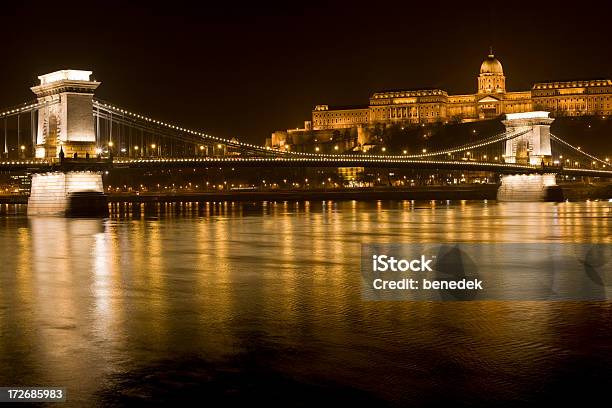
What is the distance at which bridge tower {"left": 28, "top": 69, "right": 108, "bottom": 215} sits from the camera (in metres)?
→ 46.2

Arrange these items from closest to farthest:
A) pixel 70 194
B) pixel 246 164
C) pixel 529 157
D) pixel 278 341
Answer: pixel 278 341 → pixel 70 194 → pixel 246 164 → pixel 529 157

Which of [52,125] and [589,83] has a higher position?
[589,83]

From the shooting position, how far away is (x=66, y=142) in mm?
47812

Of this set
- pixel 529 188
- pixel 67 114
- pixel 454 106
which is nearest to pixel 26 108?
pixel 67 114

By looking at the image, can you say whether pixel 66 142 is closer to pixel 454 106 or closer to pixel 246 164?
pixel 246 164

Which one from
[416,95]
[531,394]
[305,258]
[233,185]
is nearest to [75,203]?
[305,258]

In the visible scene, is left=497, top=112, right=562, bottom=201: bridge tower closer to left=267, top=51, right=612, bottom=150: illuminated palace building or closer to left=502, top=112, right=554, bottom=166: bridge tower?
left=502, top=112, right=554, bottom=166: bridge tower

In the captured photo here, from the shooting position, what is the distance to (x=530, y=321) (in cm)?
1109

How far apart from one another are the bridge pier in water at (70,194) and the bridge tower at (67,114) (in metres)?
1.72

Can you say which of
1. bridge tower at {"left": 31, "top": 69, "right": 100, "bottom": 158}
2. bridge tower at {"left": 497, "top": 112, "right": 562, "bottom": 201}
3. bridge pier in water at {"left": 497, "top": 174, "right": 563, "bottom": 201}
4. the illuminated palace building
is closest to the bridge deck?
bridge pier in water at {"left": 497, "top": 174, "right": 563, "bottom": 201}

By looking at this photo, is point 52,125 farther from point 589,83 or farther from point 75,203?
point 589,83

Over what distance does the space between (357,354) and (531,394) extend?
2148mm

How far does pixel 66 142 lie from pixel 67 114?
1592 mm

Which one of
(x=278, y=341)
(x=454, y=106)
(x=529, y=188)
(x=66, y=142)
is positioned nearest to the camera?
(x=278, y=341)
